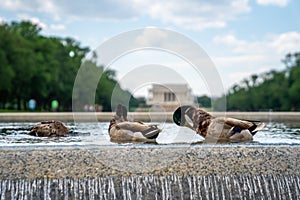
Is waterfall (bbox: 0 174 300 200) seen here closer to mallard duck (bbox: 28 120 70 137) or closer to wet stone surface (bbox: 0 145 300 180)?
wet stone surface (bbox: 0 145 300 180)

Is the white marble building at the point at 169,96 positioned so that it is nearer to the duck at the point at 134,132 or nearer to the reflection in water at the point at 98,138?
the reflection in water at the point at 98,138

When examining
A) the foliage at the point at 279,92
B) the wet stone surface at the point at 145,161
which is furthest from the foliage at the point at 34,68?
the wet stone surface at the point at 145,161

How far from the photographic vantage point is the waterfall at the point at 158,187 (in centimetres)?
572

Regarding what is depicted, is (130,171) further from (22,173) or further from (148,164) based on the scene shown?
(22,173)

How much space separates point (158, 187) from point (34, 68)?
30942 millimetres

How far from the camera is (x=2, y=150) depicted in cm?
585

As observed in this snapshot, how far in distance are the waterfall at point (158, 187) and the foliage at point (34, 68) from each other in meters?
26.5

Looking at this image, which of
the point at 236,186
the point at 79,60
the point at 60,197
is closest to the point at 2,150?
the point at 60,197

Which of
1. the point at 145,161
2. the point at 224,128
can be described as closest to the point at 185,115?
the point at 224,128

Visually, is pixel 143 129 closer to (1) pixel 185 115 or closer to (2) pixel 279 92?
(1) pixel 185 115

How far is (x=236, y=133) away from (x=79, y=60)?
4375 cm

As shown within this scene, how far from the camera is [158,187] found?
584 centimetres

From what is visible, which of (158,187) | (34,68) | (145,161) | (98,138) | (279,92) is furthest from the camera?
(279,92)

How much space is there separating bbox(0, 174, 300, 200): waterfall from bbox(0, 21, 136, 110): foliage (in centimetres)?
2652
